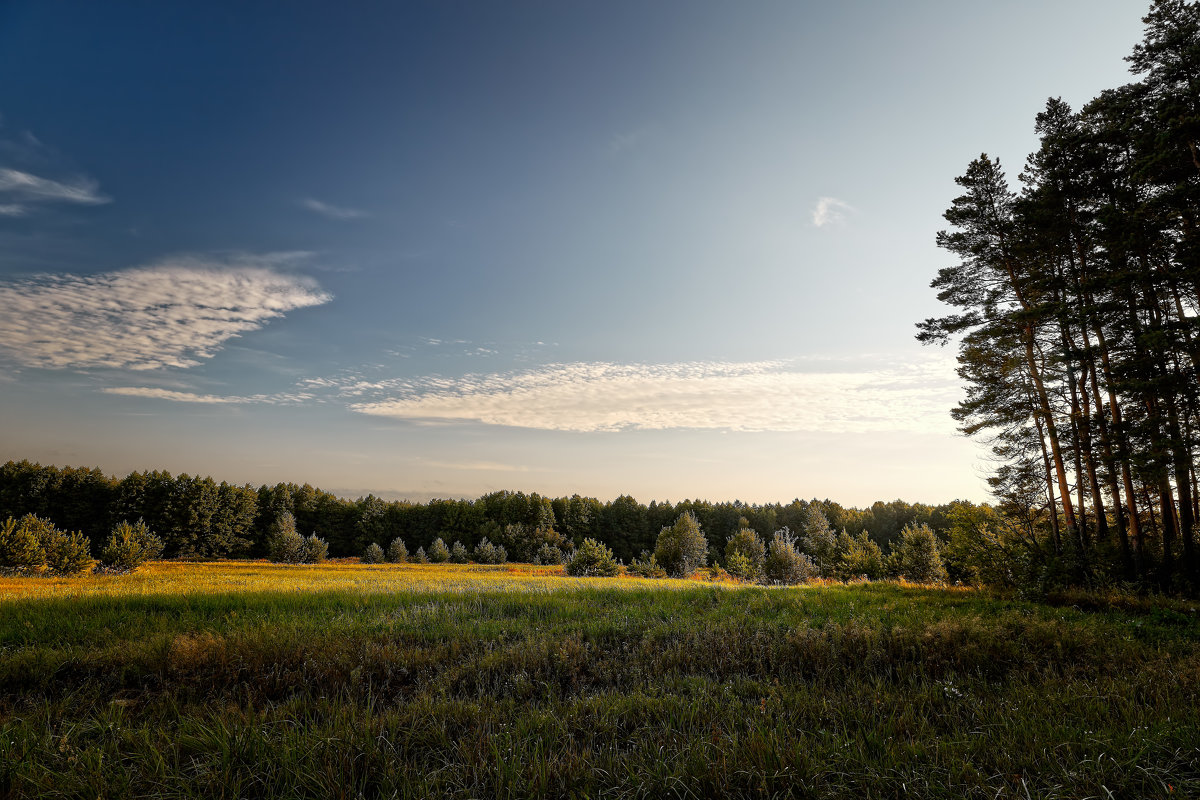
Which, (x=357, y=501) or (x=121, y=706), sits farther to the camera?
(x=357, y=501)

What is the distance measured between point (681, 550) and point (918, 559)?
1948cm

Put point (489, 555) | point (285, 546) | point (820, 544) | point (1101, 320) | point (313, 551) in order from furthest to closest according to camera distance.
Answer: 1. point (313, 551)
2. point (489, 555)
3. point (285, 546)
4. point (820, 544)
5. point (1101, 320)

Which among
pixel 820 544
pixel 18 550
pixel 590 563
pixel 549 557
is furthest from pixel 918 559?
pixel 18 550

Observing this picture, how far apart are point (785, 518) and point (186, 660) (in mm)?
92534

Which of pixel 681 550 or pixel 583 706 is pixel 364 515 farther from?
pixel 583 706

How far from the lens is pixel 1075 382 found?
17172 mm

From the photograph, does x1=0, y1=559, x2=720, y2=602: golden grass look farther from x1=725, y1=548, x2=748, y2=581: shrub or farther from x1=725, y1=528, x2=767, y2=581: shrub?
x1=725, y1=528, x2=767, y2=581: shrub

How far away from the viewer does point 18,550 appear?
2539 centimetres

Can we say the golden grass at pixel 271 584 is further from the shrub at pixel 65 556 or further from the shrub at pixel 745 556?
the shrub at pixel 745 556

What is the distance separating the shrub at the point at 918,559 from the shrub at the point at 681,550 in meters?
16.5

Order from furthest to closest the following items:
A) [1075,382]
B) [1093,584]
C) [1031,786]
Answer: [1075,382]
[1093,584]
[1031,786]

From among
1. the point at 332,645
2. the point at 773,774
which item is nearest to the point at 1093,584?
the point at 773,774

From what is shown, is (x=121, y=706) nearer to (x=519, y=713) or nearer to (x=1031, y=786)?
(x=519, y=713)

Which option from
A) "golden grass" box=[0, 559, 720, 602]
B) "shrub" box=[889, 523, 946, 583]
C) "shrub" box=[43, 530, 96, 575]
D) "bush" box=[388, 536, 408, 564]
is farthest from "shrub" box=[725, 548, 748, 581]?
"shrub" box=[43, 530, 96, 575]
